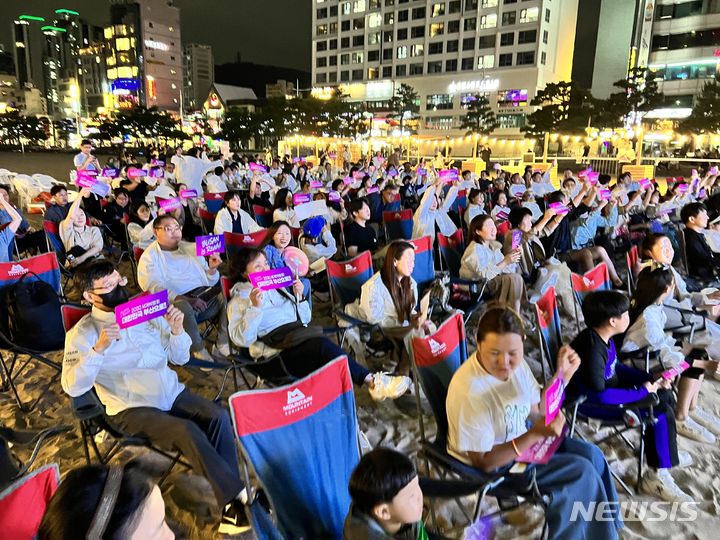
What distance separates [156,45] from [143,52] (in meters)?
2.94

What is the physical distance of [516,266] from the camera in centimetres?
521

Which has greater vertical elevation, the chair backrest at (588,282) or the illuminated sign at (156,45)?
the illuminated sign at (156,45)

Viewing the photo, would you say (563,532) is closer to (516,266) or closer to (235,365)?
(235,365)

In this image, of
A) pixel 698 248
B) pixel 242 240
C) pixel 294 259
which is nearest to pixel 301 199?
pixel 242 240

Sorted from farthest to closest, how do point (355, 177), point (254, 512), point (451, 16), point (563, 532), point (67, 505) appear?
1. point (451, 16)
2. point (355, 177)
3. point (563, 532)
4. point (254, 512)
5. point (67, 505)

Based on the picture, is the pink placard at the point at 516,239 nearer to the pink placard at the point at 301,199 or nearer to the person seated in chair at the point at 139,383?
the pink placard at the point at 301,199

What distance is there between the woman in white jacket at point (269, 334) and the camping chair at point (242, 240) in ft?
5.28

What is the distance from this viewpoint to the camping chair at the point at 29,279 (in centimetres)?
352

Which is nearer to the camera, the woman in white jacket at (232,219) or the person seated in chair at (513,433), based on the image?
the person seated in chair at (513,433)

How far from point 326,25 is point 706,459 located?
71.4 meters

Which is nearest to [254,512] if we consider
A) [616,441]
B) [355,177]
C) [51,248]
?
[616,441]

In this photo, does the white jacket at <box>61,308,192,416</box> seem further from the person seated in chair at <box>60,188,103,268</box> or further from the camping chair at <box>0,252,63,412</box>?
the person seated in chair at <box>60,188,103,268</box>

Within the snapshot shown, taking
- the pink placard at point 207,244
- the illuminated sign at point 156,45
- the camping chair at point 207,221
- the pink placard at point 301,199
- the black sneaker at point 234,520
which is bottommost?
the black sneaker at point 234,520

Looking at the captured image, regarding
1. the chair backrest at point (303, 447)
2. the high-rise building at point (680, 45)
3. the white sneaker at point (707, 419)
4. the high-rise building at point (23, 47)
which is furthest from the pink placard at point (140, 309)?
the high-rise building at point (23, 47)
